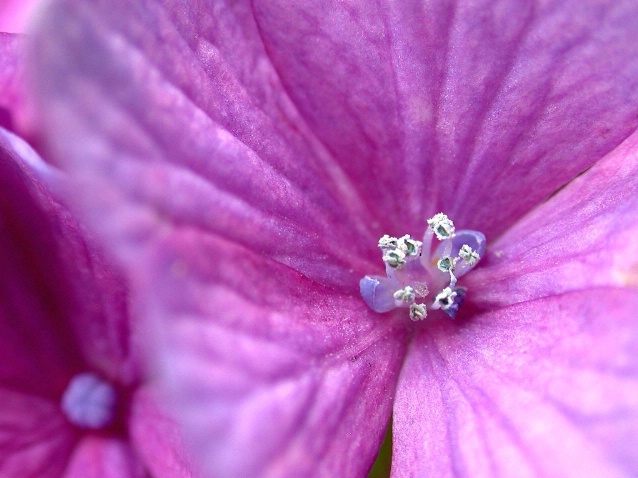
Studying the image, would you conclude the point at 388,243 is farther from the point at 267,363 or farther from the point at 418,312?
the point at 267,363

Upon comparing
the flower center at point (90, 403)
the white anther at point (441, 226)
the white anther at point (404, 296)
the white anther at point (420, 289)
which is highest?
the white anther at point (441, 226)


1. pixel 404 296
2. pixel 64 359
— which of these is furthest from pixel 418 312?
pixel 64 359

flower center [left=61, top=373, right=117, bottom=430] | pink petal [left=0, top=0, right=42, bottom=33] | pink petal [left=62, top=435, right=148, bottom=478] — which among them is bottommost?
pink petal [left=62, top=435, right=148, bottom=478]

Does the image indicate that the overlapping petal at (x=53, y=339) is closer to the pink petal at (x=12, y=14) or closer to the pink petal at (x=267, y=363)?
the pink petal at (x=267, y=363)

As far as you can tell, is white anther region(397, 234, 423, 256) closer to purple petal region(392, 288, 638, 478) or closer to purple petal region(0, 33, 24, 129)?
purple petal region(392, 288, 638, 478)

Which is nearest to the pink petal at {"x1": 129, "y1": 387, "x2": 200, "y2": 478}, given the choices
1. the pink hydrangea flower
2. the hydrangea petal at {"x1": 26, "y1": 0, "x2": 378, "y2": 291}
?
the pink hydrangea flower

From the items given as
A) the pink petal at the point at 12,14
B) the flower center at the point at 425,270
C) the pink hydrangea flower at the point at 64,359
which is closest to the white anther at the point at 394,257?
the flower center at the point at 425,270

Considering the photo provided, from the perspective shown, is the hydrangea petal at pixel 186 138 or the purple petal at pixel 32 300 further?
the purple petal at pixel 32 300
